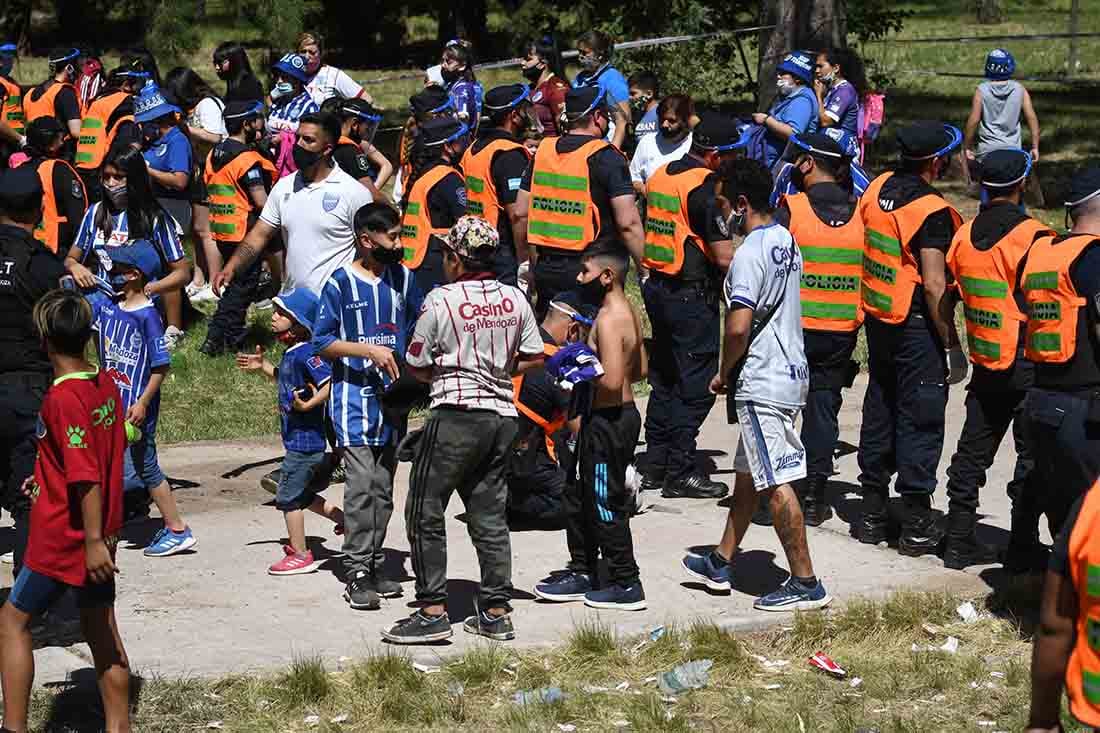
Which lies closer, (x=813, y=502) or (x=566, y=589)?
(x=566, y=589)

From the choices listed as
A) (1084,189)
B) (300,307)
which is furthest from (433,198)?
(1084,189)

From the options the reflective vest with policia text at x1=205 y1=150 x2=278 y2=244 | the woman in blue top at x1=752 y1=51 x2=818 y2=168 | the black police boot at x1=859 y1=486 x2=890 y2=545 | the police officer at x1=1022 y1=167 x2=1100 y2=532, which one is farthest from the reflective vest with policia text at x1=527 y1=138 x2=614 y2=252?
the reflective vest with policia text at x1=205 y1=150 x2=278 y2=244

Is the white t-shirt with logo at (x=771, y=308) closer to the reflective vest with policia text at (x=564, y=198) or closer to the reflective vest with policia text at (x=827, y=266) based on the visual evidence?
the reflective vest with policia text at (x=827, y=266)

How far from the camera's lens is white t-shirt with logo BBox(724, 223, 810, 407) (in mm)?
7359

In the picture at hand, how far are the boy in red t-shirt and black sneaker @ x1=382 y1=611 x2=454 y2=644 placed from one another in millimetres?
1380

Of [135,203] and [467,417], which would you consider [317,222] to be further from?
[467,417]

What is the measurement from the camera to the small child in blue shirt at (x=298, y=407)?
26.0 ft

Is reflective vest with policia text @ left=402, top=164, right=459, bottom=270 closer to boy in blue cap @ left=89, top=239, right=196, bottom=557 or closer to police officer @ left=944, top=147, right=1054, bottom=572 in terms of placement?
boy in blue cap @ left=89, top=239, right=196, bottom=557

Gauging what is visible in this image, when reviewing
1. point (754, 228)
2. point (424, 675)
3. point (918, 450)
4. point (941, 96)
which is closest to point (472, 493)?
point (424, 675)

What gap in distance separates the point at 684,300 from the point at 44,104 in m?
8.13

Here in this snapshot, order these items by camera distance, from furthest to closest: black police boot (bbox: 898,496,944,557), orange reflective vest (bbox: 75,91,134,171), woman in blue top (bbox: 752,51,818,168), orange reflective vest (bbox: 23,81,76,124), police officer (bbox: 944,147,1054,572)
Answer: orange reflective vest (bbox: 23,81,76,124), orange reflective vest (bbox: 75,91,134,171), woman in blue top (bbox: 752,51,818,168), black police boot (bbox: 898,496,944,557), police officer (bbox: 944,147,1054,572)

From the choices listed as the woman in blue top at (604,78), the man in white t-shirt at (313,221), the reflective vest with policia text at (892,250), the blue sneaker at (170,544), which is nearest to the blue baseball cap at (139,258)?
the man in white t-shirt at (313,221)

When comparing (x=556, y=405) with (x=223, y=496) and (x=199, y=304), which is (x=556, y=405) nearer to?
(x=223, y=496)

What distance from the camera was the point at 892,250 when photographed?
821cm
